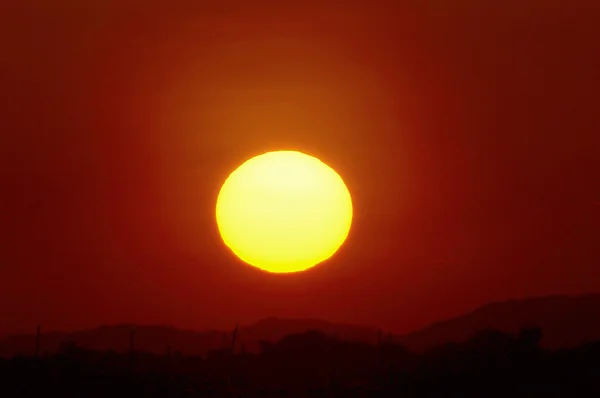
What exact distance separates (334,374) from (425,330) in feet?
139

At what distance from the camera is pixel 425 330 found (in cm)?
7400

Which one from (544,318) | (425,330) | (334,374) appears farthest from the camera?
(544,318)

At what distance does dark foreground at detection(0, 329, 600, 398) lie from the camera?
28766 mm

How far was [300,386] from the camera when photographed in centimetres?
3005

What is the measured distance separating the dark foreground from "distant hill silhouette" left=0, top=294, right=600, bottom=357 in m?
29.5

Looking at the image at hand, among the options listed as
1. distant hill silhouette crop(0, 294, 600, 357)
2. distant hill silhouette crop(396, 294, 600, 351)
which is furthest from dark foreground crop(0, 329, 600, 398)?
distant hill silhouette crop(396, 294, 600, 351)

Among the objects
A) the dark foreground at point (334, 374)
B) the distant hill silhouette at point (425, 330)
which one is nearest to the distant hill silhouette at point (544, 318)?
the distant hill silhouette at point (425, 330)

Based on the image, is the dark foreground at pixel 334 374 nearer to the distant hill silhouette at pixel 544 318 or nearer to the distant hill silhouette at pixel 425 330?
the distant hill silhouette at pixel 425 330

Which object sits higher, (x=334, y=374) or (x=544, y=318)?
(x=544, y=318)

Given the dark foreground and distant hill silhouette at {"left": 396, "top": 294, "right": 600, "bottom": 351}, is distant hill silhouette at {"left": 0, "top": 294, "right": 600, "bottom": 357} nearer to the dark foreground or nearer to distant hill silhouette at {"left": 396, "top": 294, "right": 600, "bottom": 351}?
distant hill silhouette at {"left": 396, "top": 294, "right": 600, "bottom": 351}

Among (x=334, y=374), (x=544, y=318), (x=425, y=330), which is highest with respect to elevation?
(x=544, y=318)

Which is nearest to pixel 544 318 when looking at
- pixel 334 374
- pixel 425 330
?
pixel 425 330

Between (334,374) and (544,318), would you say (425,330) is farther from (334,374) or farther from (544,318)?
(334,374)

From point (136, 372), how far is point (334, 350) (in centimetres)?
974
